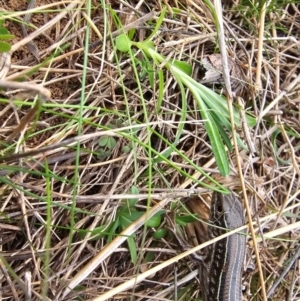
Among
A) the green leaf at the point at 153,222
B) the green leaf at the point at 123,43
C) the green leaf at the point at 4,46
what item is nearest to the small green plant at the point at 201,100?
the green leaf at the point at 123,43

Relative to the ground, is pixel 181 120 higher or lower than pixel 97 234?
higher

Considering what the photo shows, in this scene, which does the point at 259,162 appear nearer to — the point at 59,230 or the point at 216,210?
the point at 216,210

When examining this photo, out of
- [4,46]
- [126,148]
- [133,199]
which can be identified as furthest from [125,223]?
[4,46]

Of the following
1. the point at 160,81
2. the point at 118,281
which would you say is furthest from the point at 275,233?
the point at 160,81

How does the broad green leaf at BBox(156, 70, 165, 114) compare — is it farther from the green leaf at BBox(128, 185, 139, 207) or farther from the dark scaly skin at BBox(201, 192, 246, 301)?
the dark scaly skin at BBox(201, 192, 246, 301)

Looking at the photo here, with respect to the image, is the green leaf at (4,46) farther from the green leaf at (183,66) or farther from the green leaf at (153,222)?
the green leaf at (153,222)

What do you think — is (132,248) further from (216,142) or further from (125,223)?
(216,142)
